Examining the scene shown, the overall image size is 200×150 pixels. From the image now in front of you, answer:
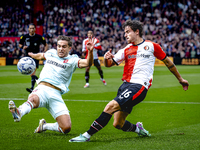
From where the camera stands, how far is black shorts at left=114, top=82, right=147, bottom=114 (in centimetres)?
421

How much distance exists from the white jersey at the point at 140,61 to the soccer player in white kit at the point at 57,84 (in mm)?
572

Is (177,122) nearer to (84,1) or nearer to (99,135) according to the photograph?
(99,135)

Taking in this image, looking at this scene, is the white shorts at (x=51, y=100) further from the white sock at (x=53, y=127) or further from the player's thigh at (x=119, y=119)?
the player's thigh at (x=119, y=119)


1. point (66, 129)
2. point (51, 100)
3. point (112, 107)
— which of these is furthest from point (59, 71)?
point (112, 107)

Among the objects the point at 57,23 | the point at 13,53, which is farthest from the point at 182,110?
the point at 57,23

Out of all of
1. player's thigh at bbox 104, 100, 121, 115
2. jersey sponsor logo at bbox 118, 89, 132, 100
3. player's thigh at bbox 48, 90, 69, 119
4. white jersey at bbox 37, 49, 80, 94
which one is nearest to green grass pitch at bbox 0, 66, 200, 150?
player's thigh at bbox 48, 90, 69, 119

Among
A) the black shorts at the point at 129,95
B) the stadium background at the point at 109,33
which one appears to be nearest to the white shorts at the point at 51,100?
the black shorts at the point at 129,95

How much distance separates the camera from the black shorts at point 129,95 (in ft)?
13.8

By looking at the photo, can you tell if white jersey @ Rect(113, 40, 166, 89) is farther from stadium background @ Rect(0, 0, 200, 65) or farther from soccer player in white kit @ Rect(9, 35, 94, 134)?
stadium background @ Rect(0, 0, 200, 65)

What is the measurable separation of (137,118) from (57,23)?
28965 millimetres

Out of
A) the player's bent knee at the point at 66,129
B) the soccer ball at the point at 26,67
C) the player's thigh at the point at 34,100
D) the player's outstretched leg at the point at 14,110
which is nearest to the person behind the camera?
the player's outstretched leg at the point at 14,110

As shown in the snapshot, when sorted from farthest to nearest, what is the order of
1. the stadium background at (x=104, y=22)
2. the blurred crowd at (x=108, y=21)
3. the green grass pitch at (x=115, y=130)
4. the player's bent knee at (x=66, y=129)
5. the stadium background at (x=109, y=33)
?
the blurred crowd at (x=108, y=21) → the stadium background at (x=104, y=22) → the stadium background at (x=109, y=33) → the player's bent knee at (x=66, y=129) → the green grass pitch at (x=115, y=130)

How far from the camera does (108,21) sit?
3381cm

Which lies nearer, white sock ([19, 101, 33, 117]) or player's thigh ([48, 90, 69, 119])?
white sock ([19, 101, 33, 117])
